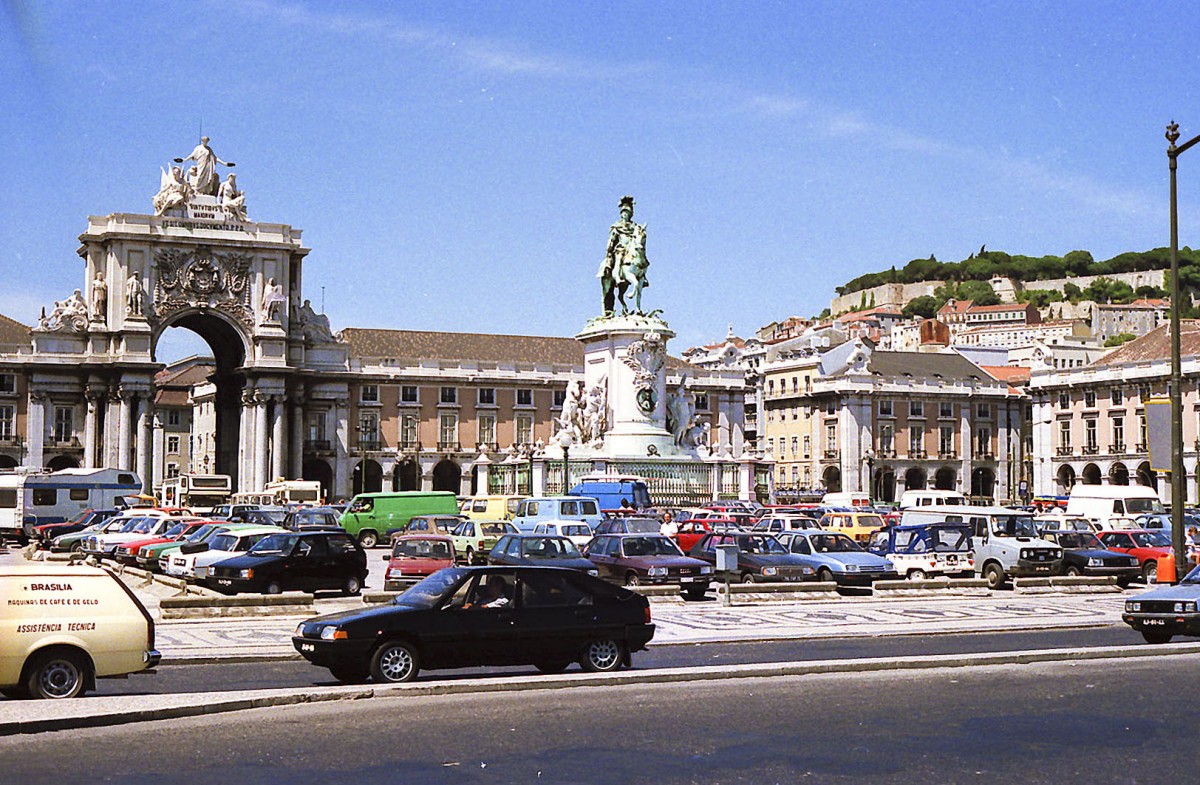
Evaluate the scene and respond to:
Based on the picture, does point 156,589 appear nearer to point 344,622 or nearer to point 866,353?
point 344,622

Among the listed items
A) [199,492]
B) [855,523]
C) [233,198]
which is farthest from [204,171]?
[855,523]

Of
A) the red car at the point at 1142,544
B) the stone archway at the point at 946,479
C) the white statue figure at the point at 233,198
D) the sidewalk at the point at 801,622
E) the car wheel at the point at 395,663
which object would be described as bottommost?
the sidewalk at the point at 801,622

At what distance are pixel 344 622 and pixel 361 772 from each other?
199 inches

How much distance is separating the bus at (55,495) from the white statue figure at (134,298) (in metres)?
30.3

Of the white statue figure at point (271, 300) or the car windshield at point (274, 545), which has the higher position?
the white statue figure at point (271, 300)

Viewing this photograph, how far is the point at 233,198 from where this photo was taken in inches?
3873

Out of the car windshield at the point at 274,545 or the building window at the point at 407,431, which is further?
the building window at the point at 407,431

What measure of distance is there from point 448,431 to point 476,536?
214 ft

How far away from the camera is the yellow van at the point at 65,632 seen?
1467 cm

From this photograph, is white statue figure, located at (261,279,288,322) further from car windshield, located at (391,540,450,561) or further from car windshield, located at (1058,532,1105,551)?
car windshield, located at (1058,532,1105,551)

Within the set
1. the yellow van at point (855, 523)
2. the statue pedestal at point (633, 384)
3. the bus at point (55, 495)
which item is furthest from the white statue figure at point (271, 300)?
the yellow van at point (855, 523)

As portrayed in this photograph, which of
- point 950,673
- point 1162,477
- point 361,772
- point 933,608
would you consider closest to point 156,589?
point 933,608

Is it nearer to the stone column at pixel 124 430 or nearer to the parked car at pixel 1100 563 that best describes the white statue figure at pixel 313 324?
the stone column at pixel 124 430

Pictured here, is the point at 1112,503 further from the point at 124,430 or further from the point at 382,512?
the point at 124,430
